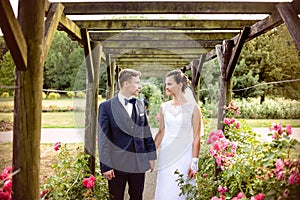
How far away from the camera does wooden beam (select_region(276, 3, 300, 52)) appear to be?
8.74 ft

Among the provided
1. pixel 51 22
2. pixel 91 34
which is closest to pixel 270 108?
pixel 91 34

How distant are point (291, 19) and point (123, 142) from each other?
1761 millimetres

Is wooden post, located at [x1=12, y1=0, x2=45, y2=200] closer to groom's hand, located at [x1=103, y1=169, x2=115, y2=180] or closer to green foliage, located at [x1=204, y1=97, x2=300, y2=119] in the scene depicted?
groom's hand, located at [x1=103, y1=169, x2=115, y2=180]

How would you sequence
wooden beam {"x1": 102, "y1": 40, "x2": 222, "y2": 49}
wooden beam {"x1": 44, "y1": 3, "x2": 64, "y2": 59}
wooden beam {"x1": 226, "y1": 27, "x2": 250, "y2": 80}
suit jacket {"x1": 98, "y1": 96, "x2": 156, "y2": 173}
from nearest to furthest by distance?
wooden beam {"x1": 44, "y1": 3, "x2": 64, "y2": 59}, suit jacket {"x1": 98, "y1": 96, "x2": 156, "y2": 173}, wooden beam {"x1": 226, "y1": 27, "x2": 250, "y2": 80}, wooden beam {"x1": 102, "y1": 40, "x2": 222, "y2": 49}

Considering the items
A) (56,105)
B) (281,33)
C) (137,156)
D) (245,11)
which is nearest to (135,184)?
(137,156)

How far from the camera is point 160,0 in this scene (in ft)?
10.6

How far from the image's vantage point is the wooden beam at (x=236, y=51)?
4086 millimetres

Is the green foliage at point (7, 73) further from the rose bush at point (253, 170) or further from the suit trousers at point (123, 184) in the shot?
the suit trousers at point (123, 184)

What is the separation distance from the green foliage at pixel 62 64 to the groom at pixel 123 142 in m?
13.6

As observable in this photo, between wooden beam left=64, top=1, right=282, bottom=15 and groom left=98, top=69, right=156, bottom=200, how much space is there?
1.94 feet

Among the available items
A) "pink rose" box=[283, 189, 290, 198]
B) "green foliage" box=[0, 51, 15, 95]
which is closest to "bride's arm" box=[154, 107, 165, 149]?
"pink rose" box=[283, 189, 290, 198]

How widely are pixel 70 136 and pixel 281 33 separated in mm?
10742

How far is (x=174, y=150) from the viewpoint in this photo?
3629mm

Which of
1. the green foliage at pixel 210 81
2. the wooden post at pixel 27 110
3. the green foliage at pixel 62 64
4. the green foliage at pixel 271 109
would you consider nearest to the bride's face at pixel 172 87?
the wooden post at pixel 27 110
